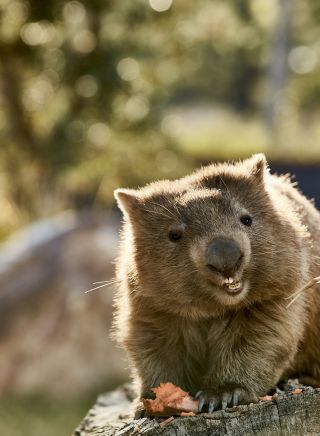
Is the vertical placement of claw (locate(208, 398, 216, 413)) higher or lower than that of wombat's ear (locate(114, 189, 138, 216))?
lower

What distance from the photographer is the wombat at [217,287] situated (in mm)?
3964

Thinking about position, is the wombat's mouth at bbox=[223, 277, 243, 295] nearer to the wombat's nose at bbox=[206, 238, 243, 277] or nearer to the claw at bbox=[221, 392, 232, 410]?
the wombat's nose at bbox=[206, 238, 243, 277]

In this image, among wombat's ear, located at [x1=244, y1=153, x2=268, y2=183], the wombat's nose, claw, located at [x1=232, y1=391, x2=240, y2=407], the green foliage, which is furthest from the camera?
the green foliage

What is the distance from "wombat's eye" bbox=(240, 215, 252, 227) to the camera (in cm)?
409

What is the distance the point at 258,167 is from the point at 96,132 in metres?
10.6

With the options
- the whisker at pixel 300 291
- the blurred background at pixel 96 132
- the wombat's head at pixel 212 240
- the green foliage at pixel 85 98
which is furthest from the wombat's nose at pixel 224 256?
the green foliage at pixel 85 98

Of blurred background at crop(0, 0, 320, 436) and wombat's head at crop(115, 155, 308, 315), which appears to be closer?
wombat's head at crop(115, 155, 308, 315)

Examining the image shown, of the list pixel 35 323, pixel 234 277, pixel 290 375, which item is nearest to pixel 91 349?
pixel 35 323

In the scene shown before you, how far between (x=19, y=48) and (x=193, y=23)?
385 cm

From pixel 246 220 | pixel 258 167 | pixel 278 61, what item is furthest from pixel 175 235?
pixel 278 61

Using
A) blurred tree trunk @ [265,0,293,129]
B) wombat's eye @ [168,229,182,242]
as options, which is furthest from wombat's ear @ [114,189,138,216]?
blurred tree trunk @ [265,0,293,129]

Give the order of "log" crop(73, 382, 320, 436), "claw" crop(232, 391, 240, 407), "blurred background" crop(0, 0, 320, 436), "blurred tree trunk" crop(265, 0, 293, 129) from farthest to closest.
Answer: "blurred tree trunk" crop(265, 0, 293, 129) < "blurred background" crop(0, 0, 320, 436) < "claw" crop(232, 391, 240, 407) < "log" crop(73, 382, 320, 436)

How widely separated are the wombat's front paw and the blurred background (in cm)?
582

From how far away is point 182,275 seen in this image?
4.04 m
